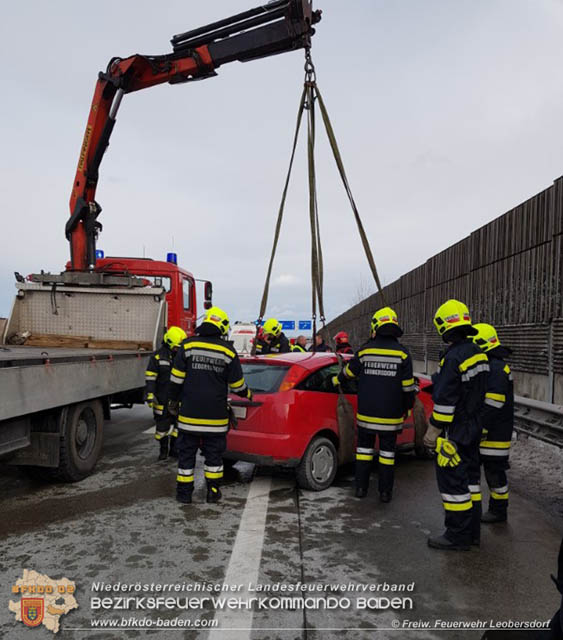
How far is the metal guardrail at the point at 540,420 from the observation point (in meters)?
4.84

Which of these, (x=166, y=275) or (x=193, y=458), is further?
(x=166, y=275)

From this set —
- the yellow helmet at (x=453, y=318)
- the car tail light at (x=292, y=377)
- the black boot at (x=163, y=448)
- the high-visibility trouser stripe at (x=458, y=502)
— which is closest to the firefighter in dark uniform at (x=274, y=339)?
the black boot at (x=163, y=448)

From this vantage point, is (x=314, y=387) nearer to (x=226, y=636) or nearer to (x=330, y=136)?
(x=330, y=136)

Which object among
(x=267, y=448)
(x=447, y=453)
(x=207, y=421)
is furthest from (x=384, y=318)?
(x=207, y=421)

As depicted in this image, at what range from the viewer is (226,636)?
2.80 metres

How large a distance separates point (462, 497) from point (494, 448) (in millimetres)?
730

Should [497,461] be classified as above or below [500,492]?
above

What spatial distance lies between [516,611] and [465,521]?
0.94 meters

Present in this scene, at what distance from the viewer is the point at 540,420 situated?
205 inches

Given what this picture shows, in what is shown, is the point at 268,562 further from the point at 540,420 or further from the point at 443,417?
the point at 540,420

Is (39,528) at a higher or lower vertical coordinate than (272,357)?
lower

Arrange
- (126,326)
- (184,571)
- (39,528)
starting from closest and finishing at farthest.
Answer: (184,571) → (39,528) → (126,326)

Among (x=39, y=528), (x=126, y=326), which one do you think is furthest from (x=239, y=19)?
(x=39, y=528)

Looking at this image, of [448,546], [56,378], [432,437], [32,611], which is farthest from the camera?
[56,378]
